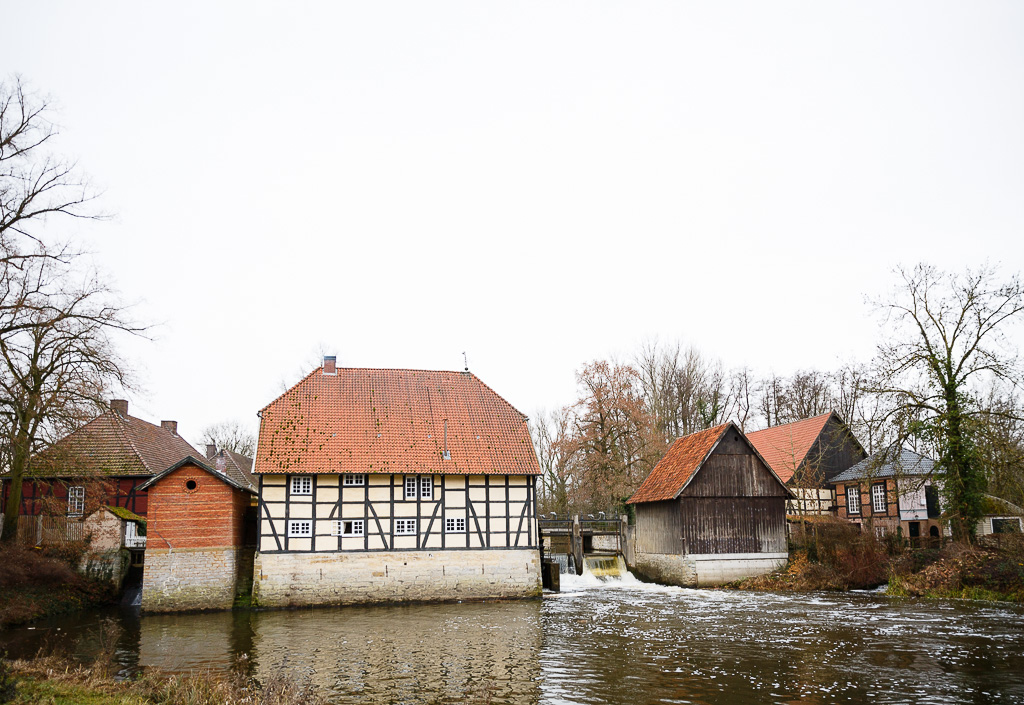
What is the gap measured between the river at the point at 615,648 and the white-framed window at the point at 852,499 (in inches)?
401

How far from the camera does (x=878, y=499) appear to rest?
32000mm

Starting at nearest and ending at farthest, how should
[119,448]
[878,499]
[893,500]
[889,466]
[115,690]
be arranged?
[115,690], [893,500], [119,448], [889,466], [878,499]

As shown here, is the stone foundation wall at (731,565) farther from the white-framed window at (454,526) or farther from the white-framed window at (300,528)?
the white-framed window at (300,528)

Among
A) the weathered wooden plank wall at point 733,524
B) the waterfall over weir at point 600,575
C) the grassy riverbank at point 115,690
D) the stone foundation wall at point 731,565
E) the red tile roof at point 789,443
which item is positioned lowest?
the waterfall over weir at point 600,575

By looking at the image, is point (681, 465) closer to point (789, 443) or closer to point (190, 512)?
point (789, 443)

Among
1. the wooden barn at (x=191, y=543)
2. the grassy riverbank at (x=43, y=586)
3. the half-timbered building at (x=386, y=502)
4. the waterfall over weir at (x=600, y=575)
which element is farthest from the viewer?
the waterfall over weir at (x=600, y=575)

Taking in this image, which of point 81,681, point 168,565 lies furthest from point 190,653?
point 168,565

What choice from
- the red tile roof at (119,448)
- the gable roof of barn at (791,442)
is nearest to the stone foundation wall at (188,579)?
the red tile roof at (119,448)

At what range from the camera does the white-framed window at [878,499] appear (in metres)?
31.7

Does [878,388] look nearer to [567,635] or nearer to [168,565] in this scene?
[567,635]

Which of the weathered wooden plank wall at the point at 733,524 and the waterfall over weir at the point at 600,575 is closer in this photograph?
the weathered wooden plank wall at the point at 733,524

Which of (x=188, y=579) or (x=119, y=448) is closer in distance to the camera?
(x=188, y=579)

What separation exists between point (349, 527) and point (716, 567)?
40.6 feet

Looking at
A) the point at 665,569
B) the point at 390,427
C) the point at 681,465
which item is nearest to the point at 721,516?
the point at 681,465
